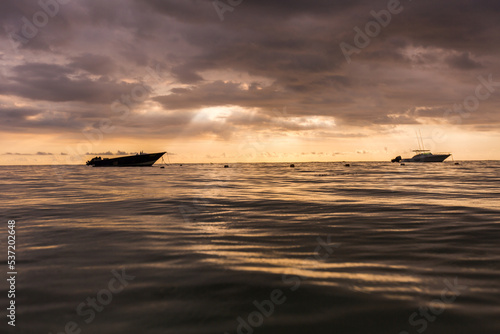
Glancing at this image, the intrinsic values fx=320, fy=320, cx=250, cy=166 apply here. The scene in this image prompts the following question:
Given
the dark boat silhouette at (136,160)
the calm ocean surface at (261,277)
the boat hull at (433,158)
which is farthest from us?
the boat hull at (433,158)

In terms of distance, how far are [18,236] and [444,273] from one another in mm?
11291

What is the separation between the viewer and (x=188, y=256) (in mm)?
7254

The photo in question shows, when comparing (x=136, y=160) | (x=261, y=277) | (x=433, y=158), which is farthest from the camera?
(x=433, y=158)

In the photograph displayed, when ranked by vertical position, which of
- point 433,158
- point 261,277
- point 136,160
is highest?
point 136,160

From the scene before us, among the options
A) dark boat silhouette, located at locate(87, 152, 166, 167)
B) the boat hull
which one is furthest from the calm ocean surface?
the boat hull

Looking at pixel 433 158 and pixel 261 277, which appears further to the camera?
pixel 433 158

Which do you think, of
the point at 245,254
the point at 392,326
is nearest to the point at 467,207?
the point at 245,254

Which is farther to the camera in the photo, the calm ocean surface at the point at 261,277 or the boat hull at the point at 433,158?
the boat hull at the point at 433,158

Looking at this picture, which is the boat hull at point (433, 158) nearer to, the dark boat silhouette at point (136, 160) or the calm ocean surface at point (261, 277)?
the dark boat silhouette at point (136, 160)

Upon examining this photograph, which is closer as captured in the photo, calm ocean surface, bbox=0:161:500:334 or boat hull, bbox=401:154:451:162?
calm ocean surface, bbox=0:161:500:334

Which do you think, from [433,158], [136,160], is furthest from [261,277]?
[433,158]

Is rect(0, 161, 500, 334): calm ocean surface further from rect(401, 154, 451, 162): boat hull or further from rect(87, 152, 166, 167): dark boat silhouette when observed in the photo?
rect(401, 154, 451, 162): boat hull

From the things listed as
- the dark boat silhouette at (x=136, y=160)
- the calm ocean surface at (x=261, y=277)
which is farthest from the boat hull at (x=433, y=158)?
the calm ocean surface at (x=261, y=277)

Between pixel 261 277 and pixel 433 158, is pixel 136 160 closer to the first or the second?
pixel 261 277
